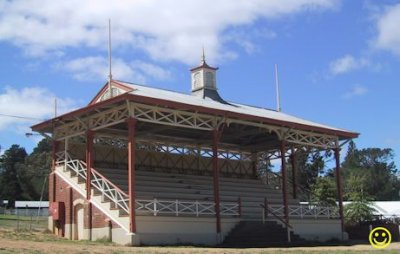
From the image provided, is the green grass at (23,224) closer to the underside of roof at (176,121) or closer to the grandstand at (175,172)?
the grandstand at (175,172)

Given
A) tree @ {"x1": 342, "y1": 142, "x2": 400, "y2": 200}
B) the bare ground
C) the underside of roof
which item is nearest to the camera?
the bare ground

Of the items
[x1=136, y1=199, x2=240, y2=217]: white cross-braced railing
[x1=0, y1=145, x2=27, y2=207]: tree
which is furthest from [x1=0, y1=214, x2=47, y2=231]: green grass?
[x1=0, y1=145, x2=27, y2=207]: tree

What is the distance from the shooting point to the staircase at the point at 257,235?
27.1 meters

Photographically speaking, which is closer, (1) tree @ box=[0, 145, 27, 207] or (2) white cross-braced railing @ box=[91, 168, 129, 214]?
(2) white cross-braced railing @ box=[91, 168, 129, 214]

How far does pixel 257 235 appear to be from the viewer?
92.8 feet

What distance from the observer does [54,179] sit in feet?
101

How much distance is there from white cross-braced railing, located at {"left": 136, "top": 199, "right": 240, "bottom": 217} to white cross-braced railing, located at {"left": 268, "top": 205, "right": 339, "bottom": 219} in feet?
11.1

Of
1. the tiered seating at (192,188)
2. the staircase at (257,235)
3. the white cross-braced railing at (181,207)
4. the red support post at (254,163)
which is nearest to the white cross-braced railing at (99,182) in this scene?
the white cross-braced railing at (181,207)

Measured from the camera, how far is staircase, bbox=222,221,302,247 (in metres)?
27.1

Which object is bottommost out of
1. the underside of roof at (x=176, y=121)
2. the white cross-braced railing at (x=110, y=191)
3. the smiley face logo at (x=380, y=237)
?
the smiley face logo at (x=380, y=237)

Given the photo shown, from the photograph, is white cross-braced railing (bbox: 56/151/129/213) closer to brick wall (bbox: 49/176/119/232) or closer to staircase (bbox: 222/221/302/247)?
brick wall (bbox: 49/176/119/232)

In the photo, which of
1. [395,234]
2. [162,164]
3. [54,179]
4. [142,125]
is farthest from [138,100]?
[395,234]

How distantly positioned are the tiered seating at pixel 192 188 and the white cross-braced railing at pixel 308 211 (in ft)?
3.51

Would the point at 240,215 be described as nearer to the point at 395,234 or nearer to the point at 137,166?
the point at 137,166
